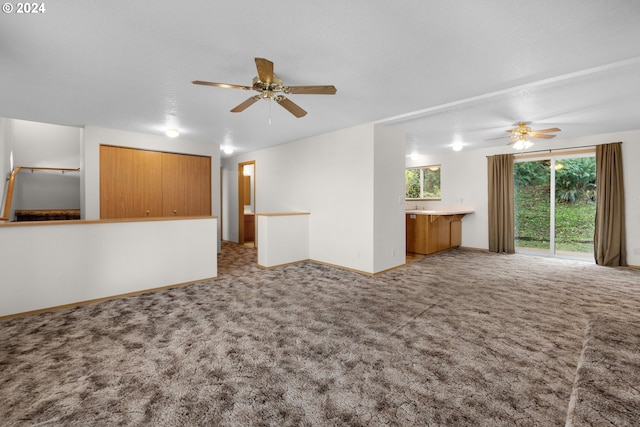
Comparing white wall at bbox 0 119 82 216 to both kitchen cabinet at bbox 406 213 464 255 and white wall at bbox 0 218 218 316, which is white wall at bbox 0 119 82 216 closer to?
white wall at bbox 0 218 218 316

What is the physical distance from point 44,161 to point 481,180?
966 centimetres

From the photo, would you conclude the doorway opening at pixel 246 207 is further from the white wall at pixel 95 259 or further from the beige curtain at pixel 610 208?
the beige curtain at pixel 610 208

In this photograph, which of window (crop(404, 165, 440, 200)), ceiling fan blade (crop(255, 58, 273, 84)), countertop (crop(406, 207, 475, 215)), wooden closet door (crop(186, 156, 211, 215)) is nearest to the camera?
ceiling fan blade (crop(255, 58, 273, 84))

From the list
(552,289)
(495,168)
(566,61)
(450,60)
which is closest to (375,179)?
(450,60)

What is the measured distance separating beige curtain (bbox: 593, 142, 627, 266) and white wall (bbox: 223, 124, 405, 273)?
3723mm

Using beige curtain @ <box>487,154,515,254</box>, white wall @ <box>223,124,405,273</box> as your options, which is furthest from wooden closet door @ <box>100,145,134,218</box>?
beige curtain @ <box>487,154,515,254</box>

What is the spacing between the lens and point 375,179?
171 inches

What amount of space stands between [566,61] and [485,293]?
2.61 meters

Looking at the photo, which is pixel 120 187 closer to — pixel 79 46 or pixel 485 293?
pixel 79 46

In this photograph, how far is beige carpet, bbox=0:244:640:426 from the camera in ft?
5.03

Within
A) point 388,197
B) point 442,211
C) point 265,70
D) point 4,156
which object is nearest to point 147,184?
point 4,156

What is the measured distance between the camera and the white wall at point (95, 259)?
286 centimetres

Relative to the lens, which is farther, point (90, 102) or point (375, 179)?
point (375, 179)

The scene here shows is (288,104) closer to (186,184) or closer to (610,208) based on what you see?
(186,184)
